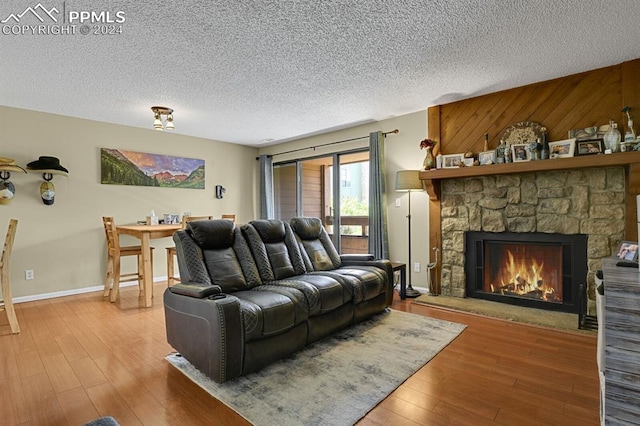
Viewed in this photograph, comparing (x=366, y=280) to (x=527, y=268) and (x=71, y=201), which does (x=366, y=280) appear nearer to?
(x=527, y=268)

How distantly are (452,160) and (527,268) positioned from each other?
60.7 inches

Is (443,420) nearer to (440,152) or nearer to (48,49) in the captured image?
(440,152)

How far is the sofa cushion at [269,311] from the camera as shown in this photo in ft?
7.04

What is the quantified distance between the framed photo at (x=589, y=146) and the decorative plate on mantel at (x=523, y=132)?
1.33 feet

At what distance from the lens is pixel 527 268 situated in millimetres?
3771

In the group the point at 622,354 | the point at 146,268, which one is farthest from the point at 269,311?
the point at 146,268

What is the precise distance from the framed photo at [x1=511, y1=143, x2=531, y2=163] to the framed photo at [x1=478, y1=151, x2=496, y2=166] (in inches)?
8.2

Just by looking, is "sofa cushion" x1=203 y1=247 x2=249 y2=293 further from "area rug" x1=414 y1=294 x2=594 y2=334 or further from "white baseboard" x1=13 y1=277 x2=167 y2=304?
"white baseboard" x1=13 y1=277 x2=167 y2=304

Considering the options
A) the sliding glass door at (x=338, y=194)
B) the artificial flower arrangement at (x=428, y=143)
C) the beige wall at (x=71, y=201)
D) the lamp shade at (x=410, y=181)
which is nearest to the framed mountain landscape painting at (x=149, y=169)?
the beige wall at (x=71, y=201)

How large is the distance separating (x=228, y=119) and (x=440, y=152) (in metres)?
3.02

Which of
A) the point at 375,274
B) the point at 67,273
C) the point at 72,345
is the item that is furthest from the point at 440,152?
the point at 67,273

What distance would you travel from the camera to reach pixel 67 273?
446cm

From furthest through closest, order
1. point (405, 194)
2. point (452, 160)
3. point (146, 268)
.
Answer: point (405, 194)
point (452, 160)
point (146, 268)

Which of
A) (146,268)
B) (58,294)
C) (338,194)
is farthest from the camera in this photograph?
(338,194)
